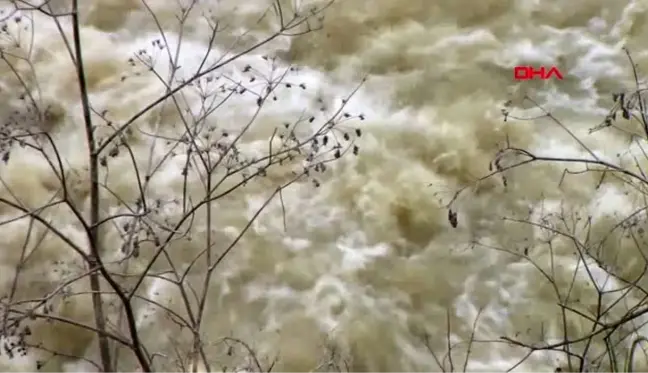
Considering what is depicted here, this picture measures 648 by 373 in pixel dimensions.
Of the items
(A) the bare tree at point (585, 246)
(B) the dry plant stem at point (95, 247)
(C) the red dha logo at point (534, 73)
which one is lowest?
(B) the dry plant stem at point (95, 247)

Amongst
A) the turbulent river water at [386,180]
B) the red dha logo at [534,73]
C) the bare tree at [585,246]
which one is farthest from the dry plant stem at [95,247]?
the red dha logo at [534,73]

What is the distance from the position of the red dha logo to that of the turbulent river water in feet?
0.06

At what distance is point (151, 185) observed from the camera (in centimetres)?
196

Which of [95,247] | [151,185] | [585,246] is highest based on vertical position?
[151,185]

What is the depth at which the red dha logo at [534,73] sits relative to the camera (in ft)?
7.04

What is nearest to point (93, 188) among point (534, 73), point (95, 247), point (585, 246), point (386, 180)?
point (95, 247)

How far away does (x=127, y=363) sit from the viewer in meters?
1.66

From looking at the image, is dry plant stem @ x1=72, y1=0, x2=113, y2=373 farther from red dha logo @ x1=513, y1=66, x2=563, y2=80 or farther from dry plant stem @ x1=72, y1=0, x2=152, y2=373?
red dha logo @ x1=513, y1=66, x2=563, y2=80

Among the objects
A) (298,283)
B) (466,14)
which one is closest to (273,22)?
(466,14)

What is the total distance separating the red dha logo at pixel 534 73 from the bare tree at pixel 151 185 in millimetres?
469

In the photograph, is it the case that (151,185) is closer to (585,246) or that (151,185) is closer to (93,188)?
(93,188)

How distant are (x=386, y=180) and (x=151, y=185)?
566mm

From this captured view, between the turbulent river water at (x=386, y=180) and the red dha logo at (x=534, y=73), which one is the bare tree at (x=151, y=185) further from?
the red dha logo at (x=534, y=73)

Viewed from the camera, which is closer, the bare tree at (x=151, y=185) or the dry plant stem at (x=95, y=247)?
the dry plant stem at (x=95, y=247)
